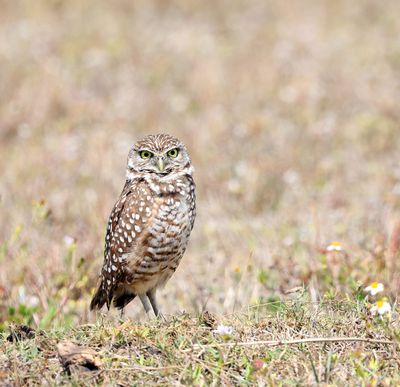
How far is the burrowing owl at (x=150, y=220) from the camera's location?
4473 millimetres

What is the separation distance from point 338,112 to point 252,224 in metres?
3.34

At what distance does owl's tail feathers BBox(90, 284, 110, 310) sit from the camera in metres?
4.83

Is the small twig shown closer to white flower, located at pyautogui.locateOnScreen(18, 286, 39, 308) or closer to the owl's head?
the owl's head

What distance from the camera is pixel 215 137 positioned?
905 centimetres

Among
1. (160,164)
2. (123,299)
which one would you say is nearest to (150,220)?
(160,164)

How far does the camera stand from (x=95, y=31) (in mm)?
12570

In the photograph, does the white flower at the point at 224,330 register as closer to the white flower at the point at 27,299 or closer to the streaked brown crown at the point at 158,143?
the streaked brown crown at the point at 158,143

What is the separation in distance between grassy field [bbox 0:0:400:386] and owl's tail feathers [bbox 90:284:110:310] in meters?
0.11

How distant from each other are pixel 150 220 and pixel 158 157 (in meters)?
0.40

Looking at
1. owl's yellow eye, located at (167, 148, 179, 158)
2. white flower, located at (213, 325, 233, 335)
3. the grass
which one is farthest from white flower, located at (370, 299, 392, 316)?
owl's yellow eye, located at (167, 148, 179, 158)

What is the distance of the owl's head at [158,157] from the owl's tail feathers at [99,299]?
29.7 inches

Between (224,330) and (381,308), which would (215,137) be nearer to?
(381,308)

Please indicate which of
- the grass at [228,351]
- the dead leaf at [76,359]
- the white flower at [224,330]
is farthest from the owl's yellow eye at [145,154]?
the dead leaf at [76,359]

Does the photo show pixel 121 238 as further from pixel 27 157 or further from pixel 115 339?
pixel 27 157
